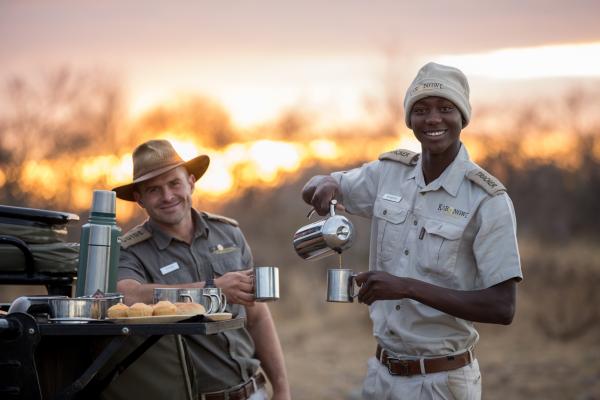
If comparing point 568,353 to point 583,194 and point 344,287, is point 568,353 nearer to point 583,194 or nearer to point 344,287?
point 344,287

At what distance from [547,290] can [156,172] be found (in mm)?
9852

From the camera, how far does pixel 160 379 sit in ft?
15.4

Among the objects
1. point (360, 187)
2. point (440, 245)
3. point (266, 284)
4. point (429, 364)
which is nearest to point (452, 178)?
point (440, 245)

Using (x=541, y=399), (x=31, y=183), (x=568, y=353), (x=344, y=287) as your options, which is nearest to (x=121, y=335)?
(x=344, y=287)

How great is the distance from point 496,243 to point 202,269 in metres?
1.54

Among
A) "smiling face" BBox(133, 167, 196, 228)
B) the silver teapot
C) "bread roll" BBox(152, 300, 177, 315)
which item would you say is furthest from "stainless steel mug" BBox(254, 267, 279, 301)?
"smiling face" BBox(133, 167, 196, 228)

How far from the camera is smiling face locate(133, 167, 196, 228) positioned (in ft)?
16.7

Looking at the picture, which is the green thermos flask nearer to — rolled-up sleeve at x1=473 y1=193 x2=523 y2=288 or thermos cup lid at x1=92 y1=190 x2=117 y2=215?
thermos cup lid at x1=92 y1=190 x2=117 y2=215

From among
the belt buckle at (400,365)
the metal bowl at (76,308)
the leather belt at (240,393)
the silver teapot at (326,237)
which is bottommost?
the leather belt at (240,393)

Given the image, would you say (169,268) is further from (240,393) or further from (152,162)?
(240,393)

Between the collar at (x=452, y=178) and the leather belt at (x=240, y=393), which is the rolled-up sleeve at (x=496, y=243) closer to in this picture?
the collar at (x=452, y=178)

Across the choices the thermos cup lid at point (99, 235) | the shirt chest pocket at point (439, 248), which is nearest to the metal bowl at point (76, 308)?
the thermos cup lid at point (99, 235)

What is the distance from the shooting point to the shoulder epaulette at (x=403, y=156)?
189 inches

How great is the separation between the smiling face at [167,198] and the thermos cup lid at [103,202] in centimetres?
61
